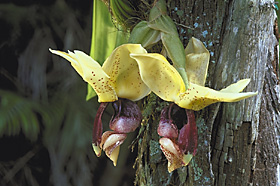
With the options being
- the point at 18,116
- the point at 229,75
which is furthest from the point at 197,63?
the point at 18,116

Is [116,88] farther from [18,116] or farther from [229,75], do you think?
[18,116]

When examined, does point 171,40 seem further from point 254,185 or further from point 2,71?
point 2,71

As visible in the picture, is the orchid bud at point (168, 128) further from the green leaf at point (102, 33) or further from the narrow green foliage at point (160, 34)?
the green leaf at point (102, 33)

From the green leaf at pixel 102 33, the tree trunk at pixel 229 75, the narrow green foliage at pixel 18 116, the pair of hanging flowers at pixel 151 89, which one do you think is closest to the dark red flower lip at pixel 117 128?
the pair of hanging flowers at pixel 151 89

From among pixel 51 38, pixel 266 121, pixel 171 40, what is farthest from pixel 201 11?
pixel 51 38

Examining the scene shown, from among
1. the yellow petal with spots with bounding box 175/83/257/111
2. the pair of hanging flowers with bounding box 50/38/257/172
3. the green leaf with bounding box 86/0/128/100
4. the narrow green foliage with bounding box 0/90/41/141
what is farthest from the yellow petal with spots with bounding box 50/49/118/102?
the narrow green foliage with bounding box 0/90/41/141

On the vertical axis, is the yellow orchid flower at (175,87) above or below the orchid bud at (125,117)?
above

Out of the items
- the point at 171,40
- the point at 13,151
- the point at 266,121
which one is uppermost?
the point at 171,40
